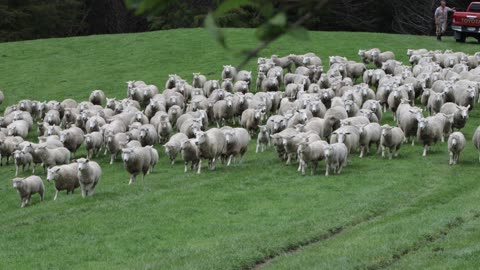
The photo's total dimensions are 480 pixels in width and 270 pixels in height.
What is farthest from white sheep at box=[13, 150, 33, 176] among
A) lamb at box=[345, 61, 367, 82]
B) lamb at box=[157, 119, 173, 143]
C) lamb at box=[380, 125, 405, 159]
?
lamb at box=[345, 61, 367, 82]

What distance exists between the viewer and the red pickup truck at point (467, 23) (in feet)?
143

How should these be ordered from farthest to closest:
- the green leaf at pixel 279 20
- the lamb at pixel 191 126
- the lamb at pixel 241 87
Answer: the lamb at pixel 241 87
the lamb at pixel 191 126
the green leaf at pixel 279 20

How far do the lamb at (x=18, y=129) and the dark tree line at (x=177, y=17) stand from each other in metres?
33.3

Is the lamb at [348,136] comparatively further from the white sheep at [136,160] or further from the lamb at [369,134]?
the white sheep at [136,160]

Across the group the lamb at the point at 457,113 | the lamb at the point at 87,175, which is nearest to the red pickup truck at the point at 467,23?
the lamb at the point at 457,113

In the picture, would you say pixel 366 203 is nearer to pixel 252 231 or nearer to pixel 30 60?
pixel 252 231

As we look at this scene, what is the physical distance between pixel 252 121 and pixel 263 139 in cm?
141

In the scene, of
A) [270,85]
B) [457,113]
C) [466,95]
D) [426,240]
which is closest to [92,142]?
[270,85]

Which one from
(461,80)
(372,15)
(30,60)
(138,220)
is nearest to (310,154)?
(138,220)

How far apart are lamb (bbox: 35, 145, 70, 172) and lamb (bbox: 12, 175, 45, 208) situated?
116 inches

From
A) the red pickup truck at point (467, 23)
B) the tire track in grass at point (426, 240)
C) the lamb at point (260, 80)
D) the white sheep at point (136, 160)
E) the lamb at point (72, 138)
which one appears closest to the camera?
the tire track in grass at point (426, 240)

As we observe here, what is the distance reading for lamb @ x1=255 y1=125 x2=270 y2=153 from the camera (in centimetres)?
2516

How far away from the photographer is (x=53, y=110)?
1166 inches

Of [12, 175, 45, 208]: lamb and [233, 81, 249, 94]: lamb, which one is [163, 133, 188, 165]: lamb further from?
[233, 81, 249, 94]: lamb
